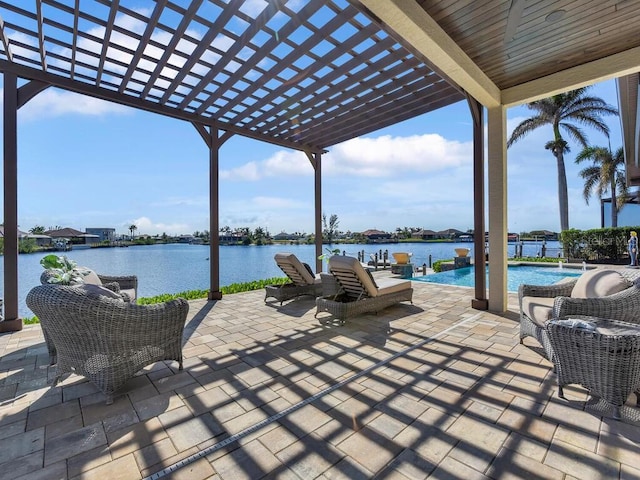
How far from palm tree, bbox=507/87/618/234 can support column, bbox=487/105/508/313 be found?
13.5m

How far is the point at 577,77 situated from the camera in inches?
158

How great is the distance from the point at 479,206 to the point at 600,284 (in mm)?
2303

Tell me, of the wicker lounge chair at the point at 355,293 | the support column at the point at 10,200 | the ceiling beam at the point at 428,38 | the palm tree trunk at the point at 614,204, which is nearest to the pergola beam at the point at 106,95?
the support column at the point at 10,200

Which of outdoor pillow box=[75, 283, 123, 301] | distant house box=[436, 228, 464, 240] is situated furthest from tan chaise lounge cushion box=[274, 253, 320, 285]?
distant house box=[436, 228, 464, 240]

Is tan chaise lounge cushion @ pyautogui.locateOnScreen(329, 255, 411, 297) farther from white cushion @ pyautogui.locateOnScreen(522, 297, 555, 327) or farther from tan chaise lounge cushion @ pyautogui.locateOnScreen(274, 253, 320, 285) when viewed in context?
white cushion @ pyautogui.locateOnScreen(522, 297, 555, 327)

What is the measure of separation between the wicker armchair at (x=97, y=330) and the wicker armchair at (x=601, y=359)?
3215 millimetres

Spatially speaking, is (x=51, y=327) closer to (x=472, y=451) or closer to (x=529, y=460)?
(x=472, y=451)

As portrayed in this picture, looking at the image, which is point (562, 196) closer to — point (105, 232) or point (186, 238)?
point (105, 232)

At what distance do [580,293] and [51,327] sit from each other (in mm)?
4857

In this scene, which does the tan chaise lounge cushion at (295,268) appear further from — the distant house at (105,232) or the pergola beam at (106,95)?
the distant house at (105,232)

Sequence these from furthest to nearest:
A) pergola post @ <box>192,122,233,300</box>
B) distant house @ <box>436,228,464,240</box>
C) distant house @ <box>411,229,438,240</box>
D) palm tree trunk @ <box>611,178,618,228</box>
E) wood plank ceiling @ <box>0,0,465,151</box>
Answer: distant house @ <box>411,229,438,240</box>, distant house @ <box>436,228,464,240</box>, palm tree trunk @ <box>611,178,618,228</box>, pergola post @ <box>192,122,233,300</box>, wood plank ceiling @ <box>0,0,465,151</box>

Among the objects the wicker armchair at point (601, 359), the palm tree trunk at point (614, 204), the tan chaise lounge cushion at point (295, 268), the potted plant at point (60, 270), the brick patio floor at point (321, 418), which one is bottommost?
the brick patio floor at point (321, 418)

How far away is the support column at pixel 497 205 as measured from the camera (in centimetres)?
488

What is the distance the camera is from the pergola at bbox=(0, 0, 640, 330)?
10.3 ft
